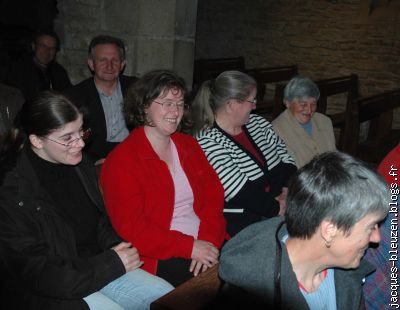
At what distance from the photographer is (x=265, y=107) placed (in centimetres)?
607

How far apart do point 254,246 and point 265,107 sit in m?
4.70

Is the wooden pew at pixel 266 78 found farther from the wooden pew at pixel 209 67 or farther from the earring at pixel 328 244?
the earring at pixel 328 244

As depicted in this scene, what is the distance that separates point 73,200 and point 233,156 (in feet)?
3.69

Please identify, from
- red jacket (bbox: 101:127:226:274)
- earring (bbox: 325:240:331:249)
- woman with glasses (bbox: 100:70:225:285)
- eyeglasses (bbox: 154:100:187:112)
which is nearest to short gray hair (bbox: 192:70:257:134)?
woman with glasses (bbox: 100:70:225:285)

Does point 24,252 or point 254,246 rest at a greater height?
point 254,246

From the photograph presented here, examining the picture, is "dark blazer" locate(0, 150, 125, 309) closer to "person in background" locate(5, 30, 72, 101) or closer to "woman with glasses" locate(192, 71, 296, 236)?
"woman with glasses" locate(192, 71, 296, 236)

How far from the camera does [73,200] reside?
84.0 inches

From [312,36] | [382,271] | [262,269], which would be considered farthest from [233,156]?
[312,36]

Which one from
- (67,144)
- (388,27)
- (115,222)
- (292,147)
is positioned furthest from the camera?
(388,27)

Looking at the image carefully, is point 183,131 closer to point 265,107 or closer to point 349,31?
point 265,107

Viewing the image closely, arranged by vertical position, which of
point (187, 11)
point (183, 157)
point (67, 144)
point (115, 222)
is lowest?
point (115, 222)

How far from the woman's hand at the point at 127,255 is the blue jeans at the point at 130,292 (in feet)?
0.29

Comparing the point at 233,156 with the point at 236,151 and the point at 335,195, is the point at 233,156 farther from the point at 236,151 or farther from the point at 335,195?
the point at 335,195

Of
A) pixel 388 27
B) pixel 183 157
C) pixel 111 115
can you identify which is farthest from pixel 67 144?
pixel 388 27
